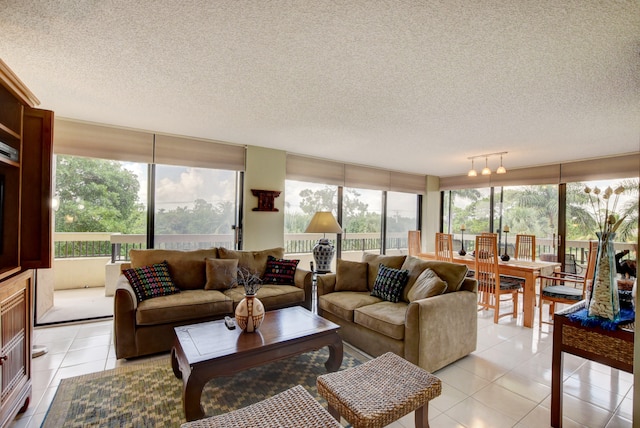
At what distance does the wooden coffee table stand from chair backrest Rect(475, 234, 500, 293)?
8.36 ft

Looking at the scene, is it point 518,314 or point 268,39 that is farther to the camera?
point 518,314

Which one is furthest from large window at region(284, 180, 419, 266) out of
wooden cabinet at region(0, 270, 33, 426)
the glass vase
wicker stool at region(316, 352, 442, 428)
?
the glass vase

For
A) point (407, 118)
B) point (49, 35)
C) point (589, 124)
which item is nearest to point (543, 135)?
point (589, 124)

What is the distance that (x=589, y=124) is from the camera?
3186mm

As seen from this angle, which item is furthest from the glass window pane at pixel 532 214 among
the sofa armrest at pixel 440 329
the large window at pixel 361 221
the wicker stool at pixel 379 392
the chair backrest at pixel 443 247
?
the wicker stool at pixel 379 392

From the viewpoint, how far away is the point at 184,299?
9.47ft

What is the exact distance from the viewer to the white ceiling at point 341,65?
1587 mm

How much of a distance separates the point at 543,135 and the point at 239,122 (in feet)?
12.2

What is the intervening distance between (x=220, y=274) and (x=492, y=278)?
3463 mm

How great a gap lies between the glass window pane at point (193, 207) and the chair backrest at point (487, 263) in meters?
3.60

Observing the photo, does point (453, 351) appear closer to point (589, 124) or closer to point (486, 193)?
point (589, 124)

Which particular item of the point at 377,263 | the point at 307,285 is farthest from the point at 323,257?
the point at 377,263

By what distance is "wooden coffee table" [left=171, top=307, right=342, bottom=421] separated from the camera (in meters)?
1.81

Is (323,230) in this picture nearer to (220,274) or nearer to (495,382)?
(220,274)
